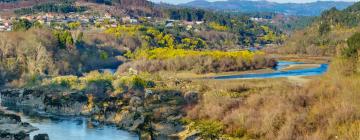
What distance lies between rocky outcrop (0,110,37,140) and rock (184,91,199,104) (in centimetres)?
1815

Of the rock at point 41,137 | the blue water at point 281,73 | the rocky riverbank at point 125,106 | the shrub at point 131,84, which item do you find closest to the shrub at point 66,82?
the rocky riverbank at point 125,106

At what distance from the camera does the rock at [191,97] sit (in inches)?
2527

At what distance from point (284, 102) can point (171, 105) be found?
1686cm

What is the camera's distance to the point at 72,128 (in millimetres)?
54344

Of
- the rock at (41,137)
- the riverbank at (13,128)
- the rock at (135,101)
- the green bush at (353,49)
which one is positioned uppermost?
the green bush at (353,49)

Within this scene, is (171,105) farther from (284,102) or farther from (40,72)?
(40,72)

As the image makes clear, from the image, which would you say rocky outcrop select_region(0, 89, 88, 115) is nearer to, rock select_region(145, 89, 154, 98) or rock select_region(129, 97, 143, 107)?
rock select_region(129, 97, 143, 107)

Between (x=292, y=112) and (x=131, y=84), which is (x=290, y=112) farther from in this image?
(x=131, y=84)

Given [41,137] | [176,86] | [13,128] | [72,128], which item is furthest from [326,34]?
[41,137]

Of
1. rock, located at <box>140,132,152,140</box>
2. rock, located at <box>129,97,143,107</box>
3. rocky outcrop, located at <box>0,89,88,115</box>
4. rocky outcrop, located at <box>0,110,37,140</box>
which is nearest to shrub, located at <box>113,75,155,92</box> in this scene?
rocky outcrop, located at <box>0,89,88,115</box>

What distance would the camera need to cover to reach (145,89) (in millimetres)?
74688

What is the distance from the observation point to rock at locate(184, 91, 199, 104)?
64.2 metres

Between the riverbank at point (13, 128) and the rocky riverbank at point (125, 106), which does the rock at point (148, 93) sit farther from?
the riverbank at point (13, 128)

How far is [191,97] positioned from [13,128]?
2192 cm
